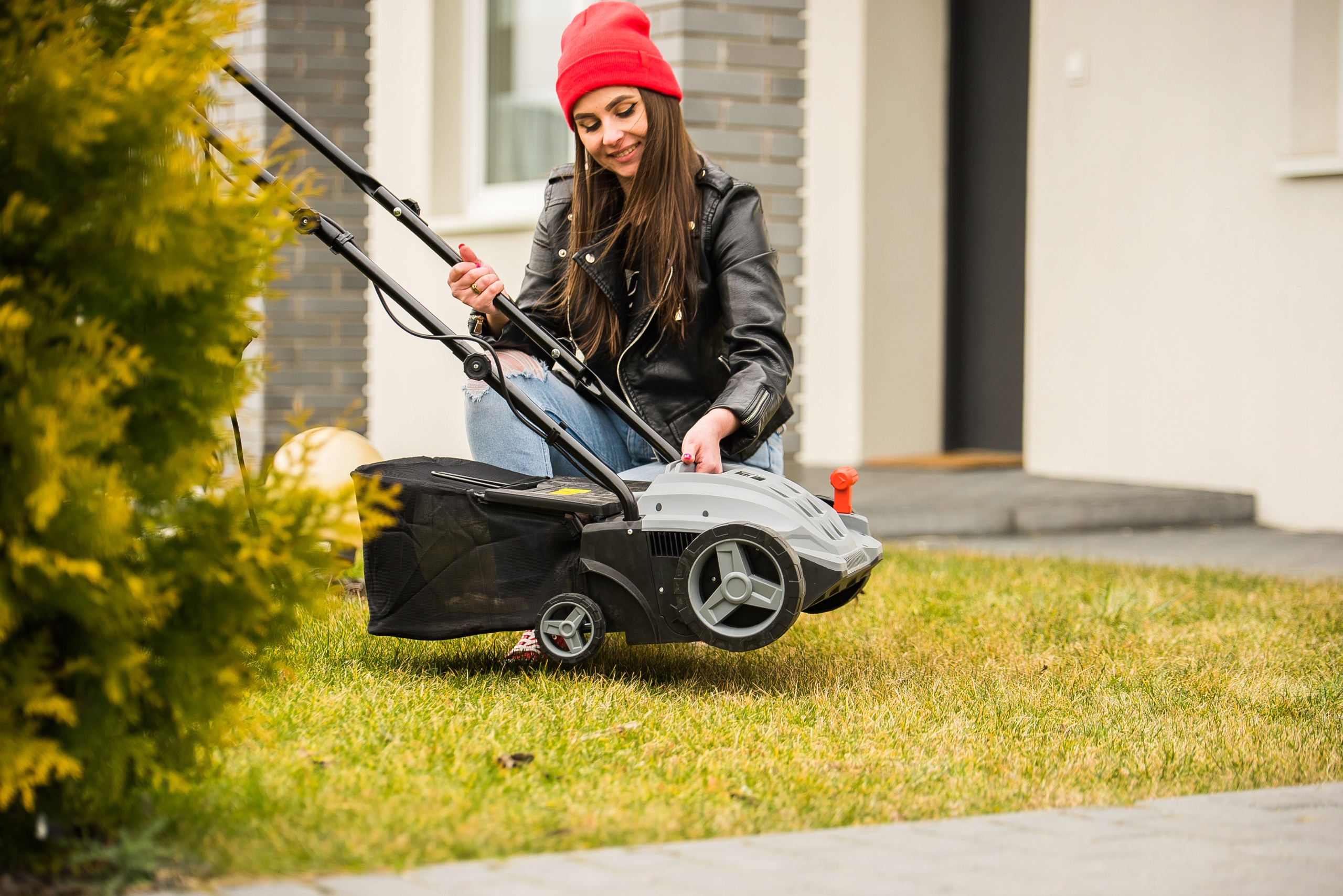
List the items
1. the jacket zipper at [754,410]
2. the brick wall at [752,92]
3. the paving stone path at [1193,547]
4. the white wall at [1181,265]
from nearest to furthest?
the jacket zipper at [754,410] < the paving stone path at [1193,547] < the brick wall at [752,92] < the white wall at [1181,265]

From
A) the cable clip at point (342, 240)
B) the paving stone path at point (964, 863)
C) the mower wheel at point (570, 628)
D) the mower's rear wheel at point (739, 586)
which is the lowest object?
the paving stone path at point (964, 863)

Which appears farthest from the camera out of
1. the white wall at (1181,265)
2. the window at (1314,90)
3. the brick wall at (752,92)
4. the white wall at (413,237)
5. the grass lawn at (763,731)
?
the white wall at (413,237)

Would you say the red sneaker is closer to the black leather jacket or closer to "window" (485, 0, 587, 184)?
the black leather jacket

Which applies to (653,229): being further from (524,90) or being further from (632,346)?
(524,90)

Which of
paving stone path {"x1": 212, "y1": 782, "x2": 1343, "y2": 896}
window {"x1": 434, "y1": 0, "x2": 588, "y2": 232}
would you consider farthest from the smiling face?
window {"x1": 434, "y1": 0, "x2": 588, "y2": 232}

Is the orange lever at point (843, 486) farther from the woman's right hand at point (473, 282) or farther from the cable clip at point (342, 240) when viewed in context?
the cable clip at point (342, 240)

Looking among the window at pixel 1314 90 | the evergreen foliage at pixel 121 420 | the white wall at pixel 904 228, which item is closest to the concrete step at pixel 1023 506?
the white wall at pixel 904 228

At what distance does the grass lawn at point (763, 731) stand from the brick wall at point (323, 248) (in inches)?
284

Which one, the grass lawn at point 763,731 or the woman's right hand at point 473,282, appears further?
the woman's right hand at point 473,282

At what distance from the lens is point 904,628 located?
444 cm

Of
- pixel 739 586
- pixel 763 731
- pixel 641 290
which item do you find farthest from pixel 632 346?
pixel 763 731

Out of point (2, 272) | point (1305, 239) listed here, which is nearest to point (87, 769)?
point (2, 272)

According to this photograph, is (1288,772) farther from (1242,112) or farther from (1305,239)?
(1242,112)

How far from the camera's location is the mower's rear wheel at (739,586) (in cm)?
325
